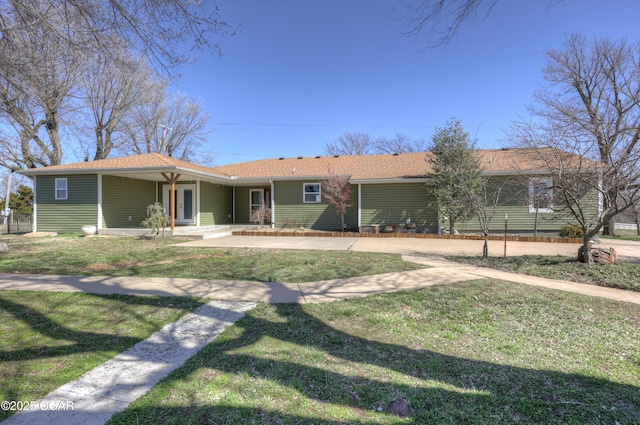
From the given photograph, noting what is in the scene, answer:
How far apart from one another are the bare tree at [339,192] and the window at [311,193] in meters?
0.60

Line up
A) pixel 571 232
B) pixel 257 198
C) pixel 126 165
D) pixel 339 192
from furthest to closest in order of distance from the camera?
pixel 257 198 < pixel 339 192 < pixel 126 165 < pixel 571 232

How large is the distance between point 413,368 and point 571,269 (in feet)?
18.4

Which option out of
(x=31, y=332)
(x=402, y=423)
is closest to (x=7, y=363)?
(x=31, y=332)

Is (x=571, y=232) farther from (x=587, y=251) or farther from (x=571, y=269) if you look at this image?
(x=571, y=269)

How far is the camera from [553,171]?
6844 millimetres

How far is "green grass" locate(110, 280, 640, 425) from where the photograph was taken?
2043 millimetres

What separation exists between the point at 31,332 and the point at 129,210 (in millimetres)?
14308

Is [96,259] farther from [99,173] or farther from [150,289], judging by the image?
[99,173]

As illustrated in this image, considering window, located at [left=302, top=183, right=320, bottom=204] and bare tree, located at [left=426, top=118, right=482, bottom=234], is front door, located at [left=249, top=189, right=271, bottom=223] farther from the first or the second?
bare tree, located at [left=426, top=118, right=482, bottom=234]

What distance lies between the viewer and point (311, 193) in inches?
630

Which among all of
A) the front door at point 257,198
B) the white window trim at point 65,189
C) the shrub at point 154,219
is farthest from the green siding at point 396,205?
the white window trim at point 65,189

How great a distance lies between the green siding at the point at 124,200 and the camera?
14719 millimetres

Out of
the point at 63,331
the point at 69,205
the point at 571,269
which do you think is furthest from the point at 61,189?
the point at 571,269

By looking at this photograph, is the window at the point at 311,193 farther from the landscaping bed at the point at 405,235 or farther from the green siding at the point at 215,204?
the green siding at the point at 215,204
